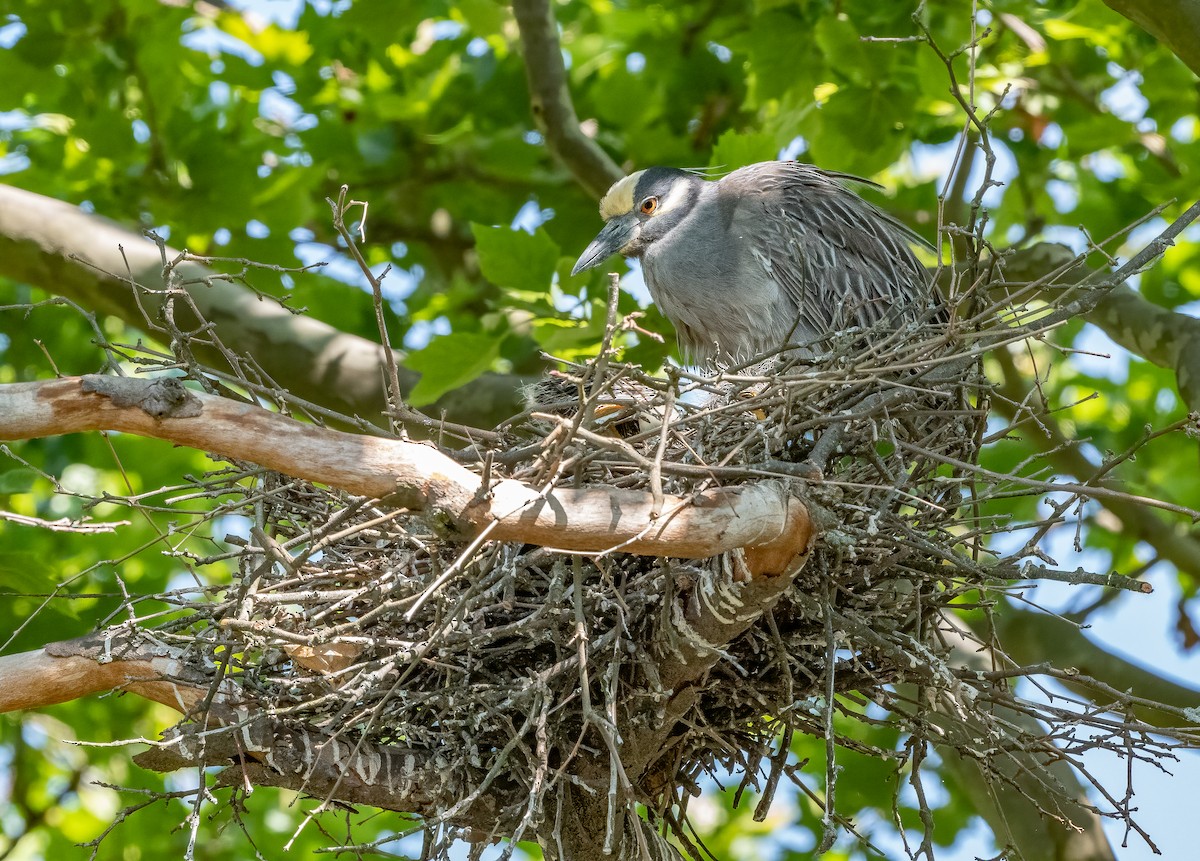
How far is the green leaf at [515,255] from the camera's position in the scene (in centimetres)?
365

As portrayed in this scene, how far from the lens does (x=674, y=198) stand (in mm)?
3775

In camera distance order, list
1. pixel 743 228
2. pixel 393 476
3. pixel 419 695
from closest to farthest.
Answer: pixel 393 476 → pixel 419 695 → pixel 743 228

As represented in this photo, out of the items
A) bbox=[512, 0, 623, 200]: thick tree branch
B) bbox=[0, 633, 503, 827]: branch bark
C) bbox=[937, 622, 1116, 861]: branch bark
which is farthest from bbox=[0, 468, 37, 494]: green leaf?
bbox=[937, 622, 1116, 861]: branch bark

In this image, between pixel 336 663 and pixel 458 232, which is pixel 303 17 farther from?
pixel 336 663

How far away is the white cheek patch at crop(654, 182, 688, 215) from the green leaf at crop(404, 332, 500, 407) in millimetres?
682

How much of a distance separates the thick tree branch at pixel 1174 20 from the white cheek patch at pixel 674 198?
1.36 m

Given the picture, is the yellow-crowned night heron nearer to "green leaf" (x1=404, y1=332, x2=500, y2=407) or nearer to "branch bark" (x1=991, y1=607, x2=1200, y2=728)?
"green leaf" (x1=404, y1=332, x2=500, y2=407)

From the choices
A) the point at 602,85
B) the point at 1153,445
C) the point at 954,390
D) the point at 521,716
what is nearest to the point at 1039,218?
the point at 1153,445

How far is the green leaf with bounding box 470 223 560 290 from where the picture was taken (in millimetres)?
3648

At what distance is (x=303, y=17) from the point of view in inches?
197

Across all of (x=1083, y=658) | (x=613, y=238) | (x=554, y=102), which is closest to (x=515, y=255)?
(x=613, y=238)

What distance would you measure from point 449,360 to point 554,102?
1243 millimetres

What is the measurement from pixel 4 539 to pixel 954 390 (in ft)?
10.7

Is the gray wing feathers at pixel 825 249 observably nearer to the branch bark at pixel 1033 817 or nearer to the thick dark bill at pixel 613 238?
the thick dark bill at pixel 613 238
